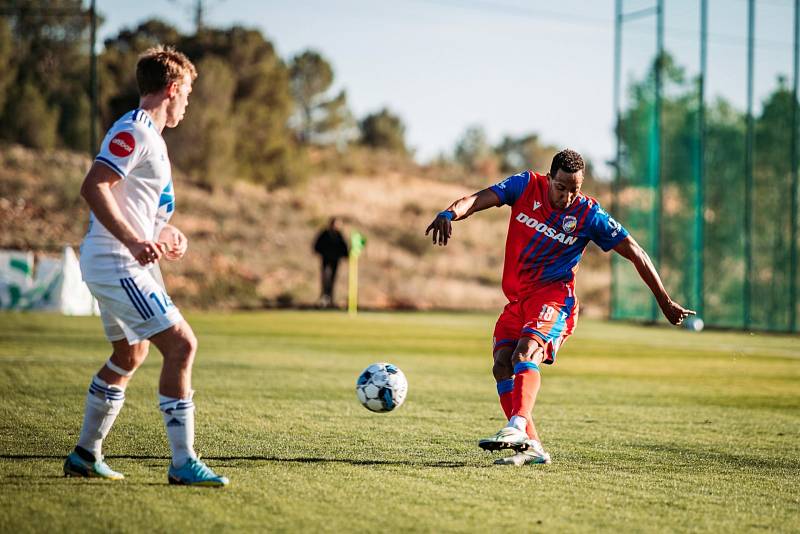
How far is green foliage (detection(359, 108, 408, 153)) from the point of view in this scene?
232ft

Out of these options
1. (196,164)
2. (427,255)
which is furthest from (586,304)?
(196,164)

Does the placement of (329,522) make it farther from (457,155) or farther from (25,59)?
(457,155)

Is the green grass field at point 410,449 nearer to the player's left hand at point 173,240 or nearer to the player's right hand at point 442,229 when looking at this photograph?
the player's left hand at point 173,240

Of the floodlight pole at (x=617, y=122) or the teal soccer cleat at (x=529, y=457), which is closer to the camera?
the teal soccer cleat at (x=529, y=457)

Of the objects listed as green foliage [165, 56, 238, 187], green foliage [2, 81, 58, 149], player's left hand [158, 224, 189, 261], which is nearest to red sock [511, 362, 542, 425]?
player's left hand [158, 224, 189, 261]

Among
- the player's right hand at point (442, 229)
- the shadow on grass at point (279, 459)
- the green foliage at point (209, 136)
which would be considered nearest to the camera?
the player's right hand at point (442, 229)

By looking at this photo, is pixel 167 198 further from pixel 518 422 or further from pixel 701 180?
pixel 701 180

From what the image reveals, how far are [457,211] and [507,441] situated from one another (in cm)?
138

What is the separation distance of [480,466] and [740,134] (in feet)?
71.8

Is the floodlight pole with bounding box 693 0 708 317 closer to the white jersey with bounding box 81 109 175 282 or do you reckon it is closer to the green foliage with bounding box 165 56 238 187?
the white jersey with bounding box 81 109 175 282

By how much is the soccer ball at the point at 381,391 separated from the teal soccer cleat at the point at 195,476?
219 cm

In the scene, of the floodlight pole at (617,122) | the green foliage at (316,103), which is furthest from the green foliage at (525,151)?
the floodlight pole at (617,122)

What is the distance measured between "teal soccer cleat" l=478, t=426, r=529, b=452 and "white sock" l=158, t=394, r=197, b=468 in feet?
5.54

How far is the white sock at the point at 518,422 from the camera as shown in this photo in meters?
6.52
